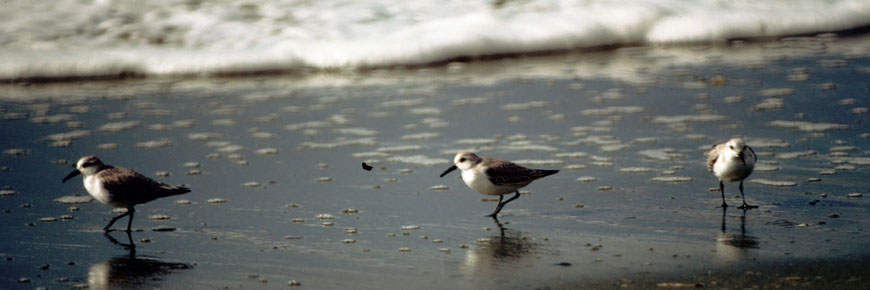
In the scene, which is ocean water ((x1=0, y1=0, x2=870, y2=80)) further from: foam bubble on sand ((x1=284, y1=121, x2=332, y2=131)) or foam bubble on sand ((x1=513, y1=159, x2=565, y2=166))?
foam bubble on sand ((x1=513, y1=159, x2=565, y2=166))

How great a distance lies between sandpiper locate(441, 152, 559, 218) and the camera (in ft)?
22.0

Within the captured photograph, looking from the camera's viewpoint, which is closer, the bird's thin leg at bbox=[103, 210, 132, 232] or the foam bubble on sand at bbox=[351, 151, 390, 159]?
the bird's thin leg at bbox=[103, 210, 132, 232]

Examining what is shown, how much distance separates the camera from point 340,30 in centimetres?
1498

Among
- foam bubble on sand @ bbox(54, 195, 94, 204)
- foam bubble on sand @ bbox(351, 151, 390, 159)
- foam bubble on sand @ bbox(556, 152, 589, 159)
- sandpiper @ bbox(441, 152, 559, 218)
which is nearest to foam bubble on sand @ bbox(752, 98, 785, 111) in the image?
foam bubble on sand @ bbox(556, 152, 589, 159)

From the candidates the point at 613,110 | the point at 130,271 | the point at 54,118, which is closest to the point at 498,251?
the point at 130,271

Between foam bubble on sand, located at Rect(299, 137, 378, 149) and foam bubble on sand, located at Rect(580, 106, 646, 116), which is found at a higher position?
foam bubble on sand, located at Rect(580, 106, 646, 116)

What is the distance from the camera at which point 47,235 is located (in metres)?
6.21

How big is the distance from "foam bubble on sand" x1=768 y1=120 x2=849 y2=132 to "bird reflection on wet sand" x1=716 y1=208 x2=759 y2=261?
3012 mm

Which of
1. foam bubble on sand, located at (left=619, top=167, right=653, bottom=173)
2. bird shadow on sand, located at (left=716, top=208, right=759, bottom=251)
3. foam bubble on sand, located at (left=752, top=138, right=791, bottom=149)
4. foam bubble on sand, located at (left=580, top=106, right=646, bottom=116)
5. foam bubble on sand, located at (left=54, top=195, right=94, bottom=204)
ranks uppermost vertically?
foam bubble on sand, located at (left=580, top=106, right=646, bottom=116)

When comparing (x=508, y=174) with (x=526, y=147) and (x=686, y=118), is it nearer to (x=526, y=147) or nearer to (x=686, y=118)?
(x=526, y=147)

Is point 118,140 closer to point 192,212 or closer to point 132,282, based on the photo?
point 192,212

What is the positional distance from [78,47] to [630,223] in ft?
34.2

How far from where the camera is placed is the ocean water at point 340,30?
13602mm

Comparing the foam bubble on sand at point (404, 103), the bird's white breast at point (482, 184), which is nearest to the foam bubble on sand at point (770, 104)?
the foam bubble on sand at point (404, 103)
